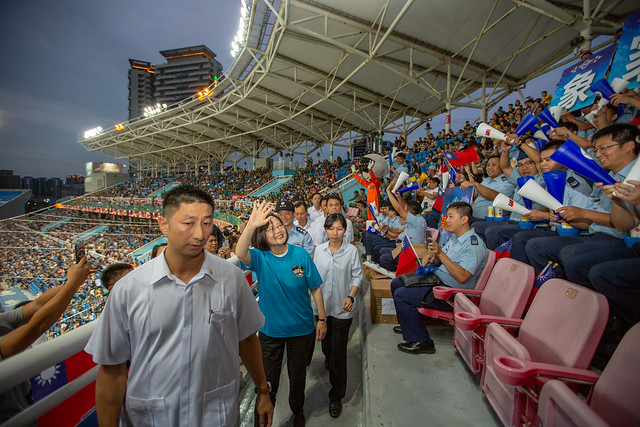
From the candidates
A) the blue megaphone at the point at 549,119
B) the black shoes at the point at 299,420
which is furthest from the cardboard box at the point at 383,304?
the blue megaphone at the point at 549,119

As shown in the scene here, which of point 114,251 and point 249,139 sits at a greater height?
point 249,139

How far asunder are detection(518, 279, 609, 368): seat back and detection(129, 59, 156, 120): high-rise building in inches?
3319

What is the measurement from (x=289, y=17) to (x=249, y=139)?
19.0 meters

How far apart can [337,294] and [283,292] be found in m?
0.59

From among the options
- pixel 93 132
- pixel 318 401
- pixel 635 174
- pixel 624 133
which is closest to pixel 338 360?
pixel 318 401

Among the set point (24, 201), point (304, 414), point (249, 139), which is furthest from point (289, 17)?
point (24, 201)

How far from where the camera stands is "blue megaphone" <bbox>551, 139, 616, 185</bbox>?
176 centimetres

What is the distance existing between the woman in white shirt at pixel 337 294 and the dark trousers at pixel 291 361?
0.30m

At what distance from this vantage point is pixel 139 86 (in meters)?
69.1

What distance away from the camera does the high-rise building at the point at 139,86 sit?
226 feet

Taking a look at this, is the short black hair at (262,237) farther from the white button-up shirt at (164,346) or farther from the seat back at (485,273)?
the seat back at (485,273)

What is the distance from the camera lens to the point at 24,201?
39.2 meters

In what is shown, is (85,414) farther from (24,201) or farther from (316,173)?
(24,201)

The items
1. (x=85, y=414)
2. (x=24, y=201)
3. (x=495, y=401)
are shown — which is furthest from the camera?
(x=24, y=201)
